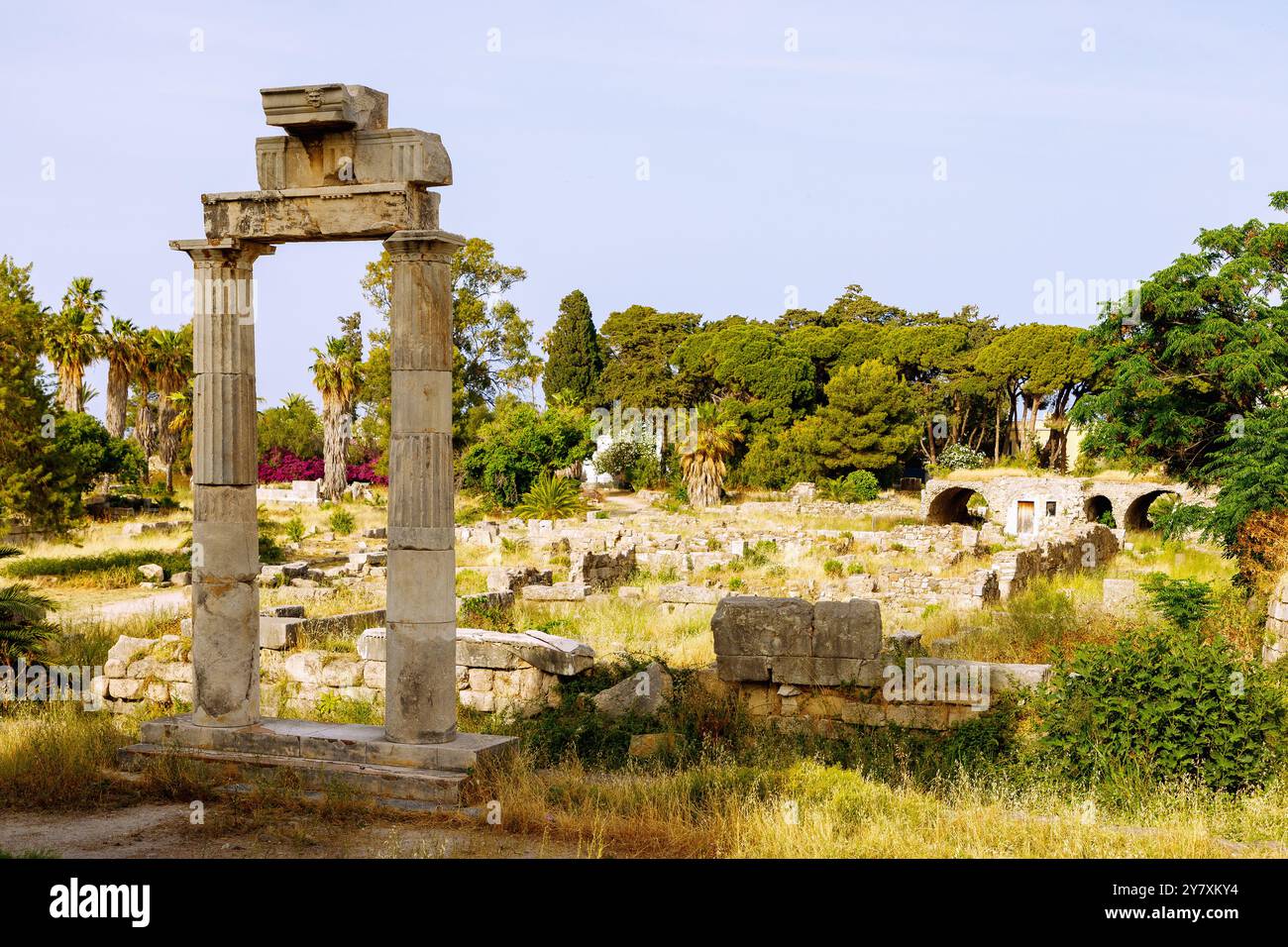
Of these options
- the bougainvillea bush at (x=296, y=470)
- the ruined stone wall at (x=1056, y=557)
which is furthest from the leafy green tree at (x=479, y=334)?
the ruined stone wall at (x=1056, y=557)

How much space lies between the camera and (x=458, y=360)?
49.3m

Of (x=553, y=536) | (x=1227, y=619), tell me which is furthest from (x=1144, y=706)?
(x=553, y=536)

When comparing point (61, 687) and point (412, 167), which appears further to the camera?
point (61, 687)

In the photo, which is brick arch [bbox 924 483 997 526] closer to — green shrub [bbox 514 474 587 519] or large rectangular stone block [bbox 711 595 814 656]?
green shrub [bbox 514 474 587 519]

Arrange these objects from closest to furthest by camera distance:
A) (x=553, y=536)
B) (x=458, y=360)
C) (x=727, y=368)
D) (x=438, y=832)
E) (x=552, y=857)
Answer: (x=552, y=857) → (x=438, y=832) → (x=553, y=536) → (x=458, y=360) → (x=727, y=368)

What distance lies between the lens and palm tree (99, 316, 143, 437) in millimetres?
42156

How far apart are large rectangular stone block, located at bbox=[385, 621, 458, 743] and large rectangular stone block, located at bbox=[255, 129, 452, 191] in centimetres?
→ 334

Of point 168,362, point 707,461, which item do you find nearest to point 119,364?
point 168,362

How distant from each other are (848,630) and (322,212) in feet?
18.5

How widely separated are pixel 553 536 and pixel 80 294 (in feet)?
76.9

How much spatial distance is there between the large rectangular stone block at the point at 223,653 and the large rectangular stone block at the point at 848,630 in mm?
4820

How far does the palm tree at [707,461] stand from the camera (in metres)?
47.0
